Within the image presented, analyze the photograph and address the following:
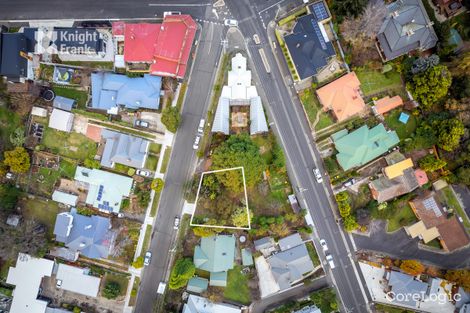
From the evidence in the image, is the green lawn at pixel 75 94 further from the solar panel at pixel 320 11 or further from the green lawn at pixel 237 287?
the solar panel at pixel 320 11

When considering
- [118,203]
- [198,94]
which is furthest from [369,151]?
[118,203]

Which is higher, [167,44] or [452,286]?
[167,44]

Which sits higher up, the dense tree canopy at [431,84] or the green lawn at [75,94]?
the green lawn at [75,94]

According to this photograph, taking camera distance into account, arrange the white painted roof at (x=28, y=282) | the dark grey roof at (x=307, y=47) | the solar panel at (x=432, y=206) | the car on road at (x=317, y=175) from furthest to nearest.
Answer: the car on road at (x=317, y=175) < the white painted roof at (x=28, y=282) < the solar panel at (x=432, y=206) < the dark grey roof at (x=307, y=47)

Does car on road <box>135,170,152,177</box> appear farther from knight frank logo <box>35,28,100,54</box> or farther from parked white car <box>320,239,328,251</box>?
parked white car <box>320,239,328,251</box>

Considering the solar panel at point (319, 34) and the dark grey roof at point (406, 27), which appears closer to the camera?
the dark grey roof at point (406, 27)

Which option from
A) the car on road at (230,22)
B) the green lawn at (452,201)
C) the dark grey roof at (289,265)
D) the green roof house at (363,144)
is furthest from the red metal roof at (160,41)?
the green lawn at (452,201)

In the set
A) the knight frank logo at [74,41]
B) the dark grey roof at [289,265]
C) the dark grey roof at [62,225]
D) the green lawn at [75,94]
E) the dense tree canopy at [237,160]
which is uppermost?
the knight frank logo at [74,41]

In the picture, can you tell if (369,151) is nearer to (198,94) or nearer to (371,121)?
(371,121)

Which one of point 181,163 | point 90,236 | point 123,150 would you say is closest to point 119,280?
point 90,236
